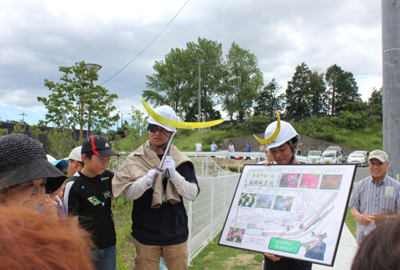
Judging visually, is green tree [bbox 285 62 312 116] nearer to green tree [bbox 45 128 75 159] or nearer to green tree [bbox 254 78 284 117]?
green tree [bbox 254 78 284 117]

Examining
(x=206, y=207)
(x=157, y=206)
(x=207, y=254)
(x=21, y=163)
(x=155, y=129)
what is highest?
(x=155, y=129)

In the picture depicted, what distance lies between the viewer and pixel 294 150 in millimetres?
2682

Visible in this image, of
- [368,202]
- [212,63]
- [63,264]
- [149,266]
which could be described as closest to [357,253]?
[63,264]

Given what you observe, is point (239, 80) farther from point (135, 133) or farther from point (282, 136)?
point (282, 136)

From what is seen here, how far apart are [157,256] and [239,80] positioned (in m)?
54.8

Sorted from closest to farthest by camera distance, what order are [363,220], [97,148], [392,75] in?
[97,148], [363,220], [392,75]

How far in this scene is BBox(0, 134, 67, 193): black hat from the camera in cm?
144

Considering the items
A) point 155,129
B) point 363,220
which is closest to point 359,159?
point 363,220

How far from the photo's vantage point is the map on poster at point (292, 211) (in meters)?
1.98

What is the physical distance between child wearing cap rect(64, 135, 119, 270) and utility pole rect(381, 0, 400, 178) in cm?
457

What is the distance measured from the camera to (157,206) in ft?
8.84

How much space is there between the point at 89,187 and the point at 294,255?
1762 mm

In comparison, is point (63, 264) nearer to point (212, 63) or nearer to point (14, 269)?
point (14, 269)

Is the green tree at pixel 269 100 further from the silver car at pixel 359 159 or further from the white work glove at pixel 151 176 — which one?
the white work glove at pixel 151 176
